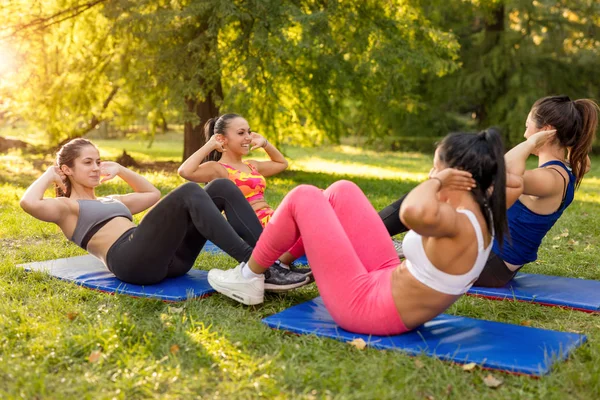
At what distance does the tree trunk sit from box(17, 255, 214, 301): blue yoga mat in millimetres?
7067

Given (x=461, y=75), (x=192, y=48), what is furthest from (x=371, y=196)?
(x=461, y=75)

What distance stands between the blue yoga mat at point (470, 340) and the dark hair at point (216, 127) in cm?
213

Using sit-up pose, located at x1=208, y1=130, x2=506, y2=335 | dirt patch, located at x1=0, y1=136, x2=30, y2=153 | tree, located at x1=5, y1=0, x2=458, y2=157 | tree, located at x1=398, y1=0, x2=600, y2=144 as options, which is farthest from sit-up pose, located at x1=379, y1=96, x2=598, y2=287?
tree, located at x1=398, y1=0, x2=600, y2=144

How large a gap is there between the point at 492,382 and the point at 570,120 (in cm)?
221

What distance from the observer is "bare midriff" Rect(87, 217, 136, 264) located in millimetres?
4457

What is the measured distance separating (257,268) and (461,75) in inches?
792

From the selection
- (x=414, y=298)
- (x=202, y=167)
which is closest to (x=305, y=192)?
(x=414, y=298)

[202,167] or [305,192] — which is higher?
[305,192]

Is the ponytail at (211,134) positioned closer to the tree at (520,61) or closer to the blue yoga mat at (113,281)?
the blue yoga mat at (113,281)

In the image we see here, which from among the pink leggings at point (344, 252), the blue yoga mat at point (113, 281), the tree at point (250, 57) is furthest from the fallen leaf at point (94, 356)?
the tree at point (250, 57)

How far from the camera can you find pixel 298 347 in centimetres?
345

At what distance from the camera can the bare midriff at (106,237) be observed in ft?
14.6

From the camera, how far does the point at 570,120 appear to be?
175 inches

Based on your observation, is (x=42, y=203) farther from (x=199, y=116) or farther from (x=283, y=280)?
(x=199, y=116)
